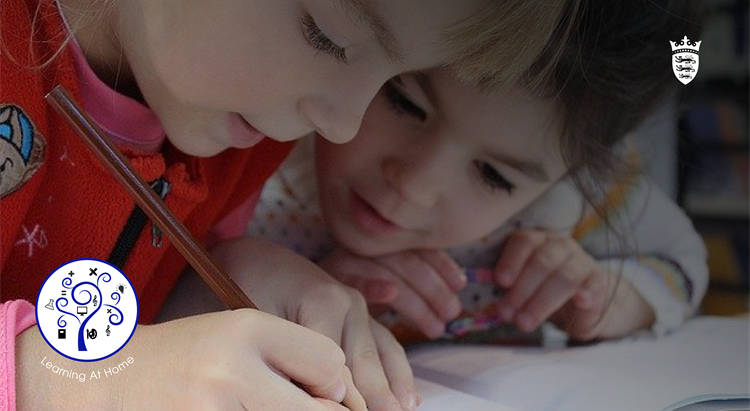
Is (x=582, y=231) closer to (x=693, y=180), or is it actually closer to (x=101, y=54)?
(x=693, y=180)

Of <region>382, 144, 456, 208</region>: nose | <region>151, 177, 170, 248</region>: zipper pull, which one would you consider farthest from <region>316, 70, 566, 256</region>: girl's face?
<region>151, 177, 170, 248</region>: zipper pull

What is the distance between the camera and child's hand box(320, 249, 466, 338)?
480mm

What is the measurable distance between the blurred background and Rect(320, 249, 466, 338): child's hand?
0.42 feet

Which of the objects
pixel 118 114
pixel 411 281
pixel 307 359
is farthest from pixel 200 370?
pixel 411 281

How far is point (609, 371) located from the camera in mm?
396

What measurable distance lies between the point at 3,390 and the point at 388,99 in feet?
0.74

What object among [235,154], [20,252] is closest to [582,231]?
[235,154]

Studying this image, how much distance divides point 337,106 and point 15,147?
12 centimetres

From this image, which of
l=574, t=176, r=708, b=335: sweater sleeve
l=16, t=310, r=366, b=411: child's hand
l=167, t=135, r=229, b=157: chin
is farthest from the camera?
l=574, t=176, r=708, b=335: sweater sleeve

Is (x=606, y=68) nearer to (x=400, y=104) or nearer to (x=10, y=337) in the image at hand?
(x=400, y=104)

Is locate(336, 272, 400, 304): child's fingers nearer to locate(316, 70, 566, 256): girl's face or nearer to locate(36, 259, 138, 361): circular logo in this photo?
locate(316, 70, 566, 256): girl's face

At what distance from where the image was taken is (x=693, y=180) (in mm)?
437

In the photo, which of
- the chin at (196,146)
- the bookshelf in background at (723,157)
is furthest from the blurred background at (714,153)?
the chin at (196,146)

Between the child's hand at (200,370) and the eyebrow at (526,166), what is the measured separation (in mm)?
169
